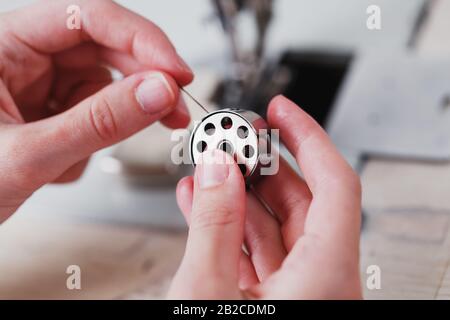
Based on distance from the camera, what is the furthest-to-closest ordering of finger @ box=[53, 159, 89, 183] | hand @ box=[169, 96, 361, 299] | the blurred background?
finger @ box=[53, 159, 89, 183] < the blurred background < hand @ box=[169, 96, 361, 299]

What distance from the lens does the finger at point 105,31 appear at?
31.9 inches

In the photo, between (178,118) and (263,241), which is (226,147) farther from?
(178,118)

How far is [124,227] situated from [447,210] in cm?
46

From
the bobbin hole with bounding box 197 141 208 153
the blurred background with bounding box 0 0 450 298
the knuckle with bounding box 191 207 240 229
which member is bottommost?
the blurred background with bounding box 0 0 450 298

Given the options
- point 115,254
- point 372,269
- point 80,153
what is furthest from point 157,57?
point 372,269

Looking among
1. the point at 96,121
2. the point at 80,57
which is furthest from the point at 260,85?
the point at 96,121

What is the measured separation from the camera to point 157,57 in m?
0.81

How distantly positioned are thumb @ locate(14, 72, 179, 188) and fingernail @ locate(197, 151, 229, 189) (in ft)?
0.50

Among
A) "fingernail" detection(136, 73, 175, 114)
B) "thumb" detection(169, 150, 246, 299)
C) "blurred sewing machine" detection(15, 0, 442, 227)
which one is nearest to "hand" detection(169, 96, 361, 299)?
"thumb" detection(169, 150, 246, 299)

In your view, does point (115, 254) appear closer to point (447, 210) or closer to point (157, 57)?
point (157, 57)

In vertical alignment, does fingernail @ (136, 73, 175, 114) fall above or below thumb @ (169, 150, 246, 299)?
above

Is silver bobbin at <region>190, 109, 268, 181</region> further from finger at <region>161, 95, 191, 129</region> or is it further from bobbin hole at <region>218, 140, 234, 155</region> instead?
finger at <region>161, 95, 191, 129</region>

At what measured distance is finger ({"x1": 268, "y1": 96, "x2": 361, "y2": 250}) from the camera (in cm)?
54

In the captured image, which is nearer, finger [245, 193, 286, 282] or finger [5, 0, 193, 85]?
finger [245, 193, 286, 282]
